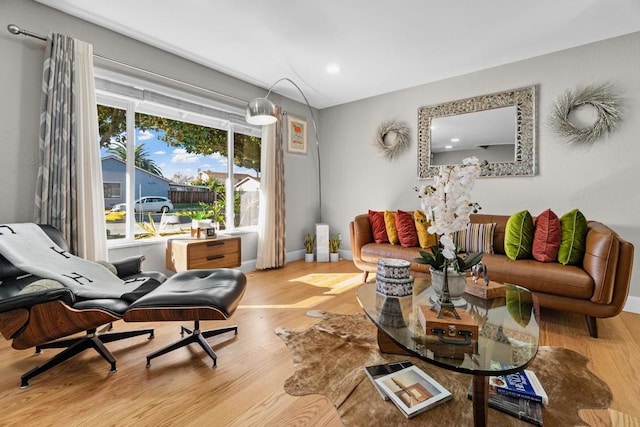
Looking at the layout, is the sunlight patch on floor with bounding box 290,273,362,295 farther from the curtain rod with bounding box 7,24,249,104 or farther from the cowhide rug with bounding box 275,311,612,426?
the curtain rod with bounding box 7,24,249,104

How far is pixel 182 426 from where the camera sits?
1.31 m

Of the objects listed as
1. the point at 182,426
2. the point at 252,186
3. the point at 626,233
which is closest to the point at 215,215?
the point at 252,186

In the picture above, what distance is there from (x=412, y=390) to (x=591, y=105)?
3.17 meters

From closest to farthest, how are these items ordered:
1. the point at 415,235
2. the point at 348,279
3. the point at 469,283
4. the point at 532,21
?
the point at 469,283, the point at 532,21, the point at 415,235, the point at 348,279

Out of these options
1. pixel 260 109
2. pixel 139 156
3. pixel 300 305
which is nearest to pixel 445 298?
pixel 300 305

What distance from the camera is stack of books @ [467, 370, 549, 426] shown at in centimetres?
133

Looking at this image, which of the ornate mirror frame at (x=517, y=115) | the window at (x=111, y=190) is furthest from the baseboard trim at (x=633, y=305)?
the window at (x=111, y=190)

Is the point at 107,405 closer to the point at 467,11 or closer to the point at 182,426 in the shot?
the point at 182,426

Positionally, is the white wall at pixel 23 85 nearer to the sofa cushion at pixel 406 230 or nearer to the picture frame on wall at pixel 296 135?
the picture frame on wall at pixel 296 135

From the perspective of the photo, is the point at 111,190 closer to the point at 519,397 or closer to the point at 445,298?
the point at 445,298

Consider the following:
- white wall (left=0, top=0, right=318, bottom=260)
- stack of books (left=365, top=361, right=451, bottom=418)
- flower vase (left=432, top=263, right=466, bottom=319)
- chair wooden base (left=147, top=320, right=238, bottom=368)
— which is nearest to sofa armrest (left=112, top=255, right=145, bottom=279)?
chair wooden base (left=147, top=320, right=238, bottom=368)

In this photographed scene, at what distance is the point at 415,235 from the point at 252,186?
228cm

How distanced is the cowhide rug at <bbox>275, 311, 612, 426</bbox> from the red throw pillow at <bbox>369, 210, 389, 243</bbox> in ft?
5.13

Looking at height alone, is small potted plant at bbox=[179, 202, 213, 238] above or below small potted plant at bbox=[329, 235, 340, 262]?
above
